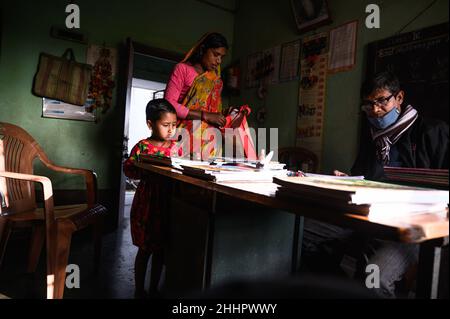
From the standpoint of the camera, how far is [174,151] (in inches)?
67.4

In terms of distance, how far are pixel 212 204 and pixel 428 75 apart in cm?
176

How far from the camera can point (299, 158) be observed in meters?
2.88

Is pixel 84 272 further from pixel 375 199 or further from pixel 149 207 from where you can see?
pixel 375 199

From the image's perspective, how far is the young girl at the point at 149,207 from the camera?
1484 mm

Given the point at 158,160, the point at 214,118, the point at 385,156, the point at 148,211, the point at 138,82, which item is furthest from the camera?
the point at 138,82

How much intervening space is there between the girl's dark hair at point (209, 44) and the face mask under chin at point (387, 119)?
3.90ft

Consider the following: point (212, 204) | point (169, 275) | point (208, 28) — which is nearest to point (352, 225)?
point (212, 204)

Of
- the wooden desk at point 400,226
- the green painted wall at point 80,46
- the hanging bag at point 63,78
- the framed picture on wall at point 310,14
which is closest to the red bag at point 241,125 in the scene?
the wooden desk at point 400,226

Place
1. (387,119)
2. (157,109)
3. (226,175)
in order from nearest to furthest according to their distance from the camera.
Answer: (226,175) < (157,109) < (387,119)

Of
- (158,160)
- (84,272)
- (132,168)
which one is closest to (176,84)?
(132,168)

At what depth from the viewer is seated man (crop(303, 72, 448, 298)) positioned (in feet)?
4.50

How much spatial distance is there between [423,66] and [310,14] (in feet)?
4.07

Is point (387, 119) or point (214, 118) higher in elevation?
point (387, 119)

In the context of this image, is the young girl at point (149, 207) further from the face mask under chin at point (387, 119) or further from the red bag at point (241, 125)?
the face mask under chin at point (387, 119)
